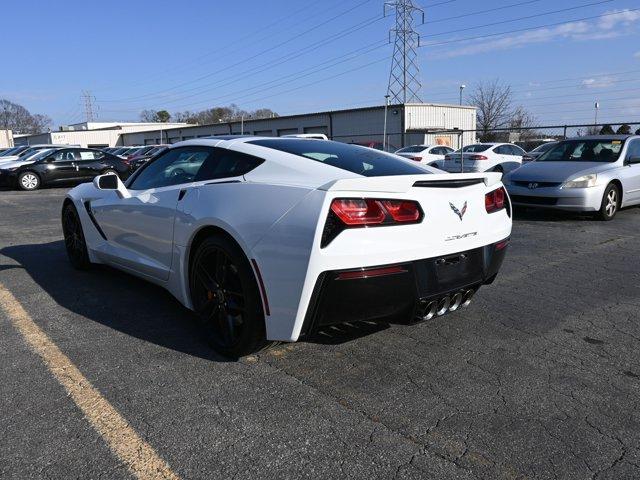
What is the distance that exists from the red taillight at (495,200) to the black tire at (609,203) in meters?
6.07

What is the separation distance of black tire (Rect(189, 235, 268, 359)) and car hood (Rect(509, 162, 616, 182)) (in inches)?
285

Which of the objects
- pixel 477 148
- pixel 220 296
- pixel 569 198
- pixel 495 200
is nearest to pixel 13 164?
pixel 477 148

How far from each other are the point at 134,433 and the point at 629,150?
983 centimetres

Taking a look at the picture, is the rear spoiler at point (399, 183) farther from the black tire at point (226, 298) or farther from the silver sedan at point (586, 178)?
the silver sedan at point (586, 178)

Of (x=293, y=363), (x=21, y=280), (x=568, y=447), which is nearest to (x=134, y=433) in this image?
(x=293, y=363)

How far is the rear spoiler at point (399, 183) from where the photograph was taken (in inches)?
112

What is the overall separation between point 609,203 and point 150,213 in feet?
26.0

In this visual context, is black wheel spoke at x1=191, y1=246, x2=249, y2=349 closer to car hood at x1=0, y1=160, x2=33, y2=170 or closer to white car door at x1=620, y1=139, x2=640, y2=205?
white car door at x1=620, y1=139, x2=640, y2=205

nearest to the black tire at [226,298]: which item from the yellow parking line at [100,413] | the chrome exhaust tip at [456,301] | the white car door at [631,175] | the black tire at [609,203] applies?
the yellow parking line at [100,413]

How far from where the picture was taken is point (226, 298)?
3381 millimetres

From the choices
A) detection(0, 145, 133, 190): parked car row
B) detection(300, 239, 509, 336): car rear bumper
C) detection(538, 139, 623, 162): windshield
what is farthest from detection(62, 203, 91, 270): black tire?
detection(0, 145, 133, 190): parked car row

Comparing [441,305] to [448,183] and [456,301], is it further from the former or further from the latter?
[448,183]

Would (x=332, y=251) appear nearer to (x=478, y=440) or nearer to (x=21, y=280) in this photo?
(x=478, y=440)

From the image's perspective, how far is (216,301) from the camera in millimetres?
3482
